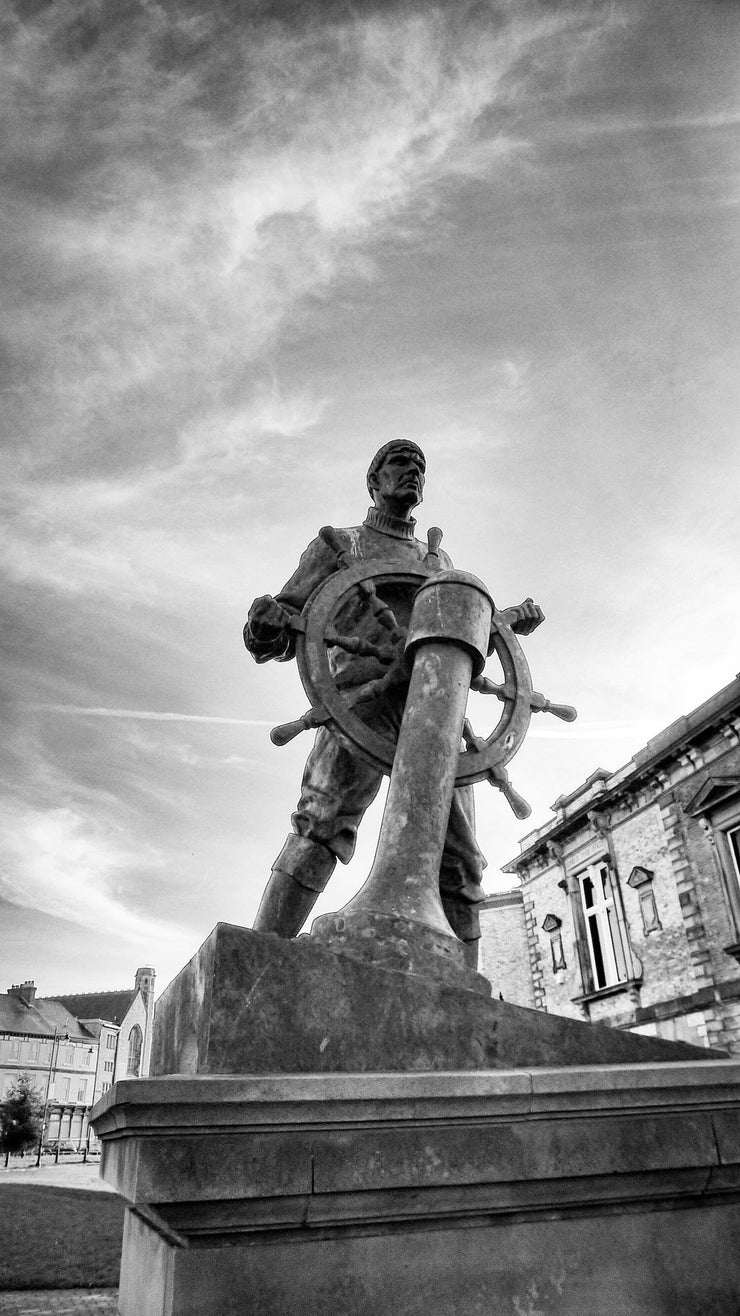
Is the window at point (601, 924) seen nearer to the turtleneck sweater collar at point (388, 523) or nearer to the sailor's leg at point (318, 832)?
the turtleneck sweater collar at point (388, 523)

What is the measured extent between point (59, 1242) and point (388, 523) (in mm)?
7267

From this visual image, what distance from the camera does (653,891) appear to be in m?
19.3

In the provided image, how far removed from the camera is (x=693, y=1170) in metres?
1.94

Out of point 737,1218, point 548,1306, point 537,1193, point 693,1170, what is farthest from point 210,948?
point 737,1218

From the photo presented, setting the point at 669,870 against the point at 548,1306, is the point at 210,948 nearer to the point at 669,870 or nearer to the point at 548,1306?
the point at 548,1306

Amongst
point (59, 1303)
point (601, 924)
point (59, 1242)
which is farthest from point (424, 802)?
point (601, 924)

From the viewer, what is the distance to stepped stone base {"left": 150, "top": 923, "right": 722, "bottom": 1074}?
1916mm

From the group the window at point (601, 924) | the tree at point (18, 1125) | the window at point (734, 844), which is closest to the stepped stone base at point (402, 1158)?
the window at point (734, 844)

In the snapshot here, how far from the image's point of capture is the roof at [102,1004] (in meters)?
69.1

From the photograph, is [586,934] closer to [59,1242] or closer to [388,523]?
[59,1242]

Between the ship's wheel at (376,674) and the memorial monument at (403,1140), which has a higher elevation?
the ship's wheel at (376,674)

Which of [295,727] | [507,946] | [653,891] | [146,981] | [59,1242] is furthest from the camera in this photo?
[146,981]

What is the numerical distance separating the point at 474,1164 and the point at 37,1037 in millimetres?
65610

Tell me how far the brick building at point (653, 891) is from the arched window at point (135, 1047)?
44.5 metres
